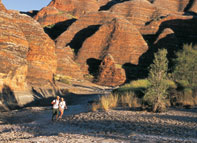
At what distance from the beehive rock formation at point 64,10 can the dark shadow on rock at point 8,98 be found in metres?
90.8

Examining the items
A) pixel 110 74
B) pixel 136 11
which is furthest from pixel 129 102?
pixel 136 11

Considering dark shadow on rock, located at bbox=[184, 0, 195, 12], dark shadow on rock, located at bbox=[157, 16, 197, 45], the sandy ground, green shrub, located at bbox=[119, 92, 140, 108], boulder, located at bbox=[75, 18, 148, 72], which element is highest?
dark shadow on rock, located at bbox=[184, 0, 195, 12]

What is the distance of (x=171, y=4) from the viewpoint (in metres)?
116

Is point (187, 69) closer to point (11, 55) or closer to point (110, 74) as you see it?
point (11, 55)

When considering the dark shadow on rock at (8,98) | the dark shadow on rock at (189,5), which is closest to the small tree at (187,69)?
the dark shadow on rock at (8,98)

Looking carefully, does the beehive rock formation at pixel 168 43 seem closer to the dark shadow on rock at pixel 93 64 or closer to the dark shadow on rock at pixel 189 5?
the dark shadow on rock at pixel 93 64

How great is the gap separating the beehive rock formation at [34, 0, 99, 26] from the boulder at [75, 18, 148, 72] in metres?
42.8

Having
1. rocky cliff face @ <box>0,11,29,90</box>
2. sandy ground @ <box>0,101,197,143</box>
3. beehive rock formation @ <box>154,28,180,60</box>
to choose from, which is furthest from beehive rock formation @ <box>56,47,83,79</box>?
sandy ground @ <box>0,101,197,143</box>

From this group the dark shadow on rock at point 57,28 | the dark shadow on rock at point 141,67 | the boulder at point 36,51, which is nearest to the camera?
the boulder at point 36,51

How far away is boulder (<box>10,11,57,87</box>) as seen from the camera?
75.2ft

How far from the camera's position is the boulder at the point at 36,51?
22917 millimetres

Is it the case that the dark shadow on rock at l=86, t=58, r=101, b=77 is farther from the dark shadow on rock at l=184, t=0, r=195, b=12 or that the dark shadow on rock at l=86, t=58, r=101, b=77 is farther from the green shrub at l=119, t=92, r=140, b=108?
the dark shadow on rock at l=184, t=0, r=195, b=12

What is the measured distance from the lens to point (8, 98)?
16359mm

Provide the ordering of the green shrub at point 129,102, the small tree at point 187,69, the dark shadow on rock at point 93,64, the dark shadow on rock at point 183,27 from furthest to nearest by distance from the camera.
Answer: the dark shadow on rock at point 183,27
the dark shadow on rock at point 93,64
the small tree at point 187,69
the green shrub at point 129,102
